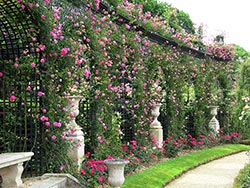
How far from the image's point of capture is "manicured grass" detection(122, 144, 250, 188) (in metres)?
6.23

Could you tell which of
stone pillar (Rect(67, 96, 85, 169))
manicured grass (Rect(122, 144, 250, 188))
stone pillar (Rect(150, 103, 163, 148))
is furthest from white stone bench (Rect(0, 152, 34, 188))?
stone pillar (Rect(150, 103, 163, 148))

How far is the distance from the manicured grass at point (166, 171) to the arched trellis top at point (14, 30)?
8.42 ft

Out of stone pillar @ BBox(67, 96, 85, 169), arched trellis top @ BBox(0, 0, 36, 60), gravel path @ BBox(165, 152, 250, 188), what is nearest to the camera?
arched trellis top @ BBox(0, 0, 36, 60)

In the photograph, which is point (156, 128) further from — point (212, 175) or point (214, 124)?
point (214, 124)

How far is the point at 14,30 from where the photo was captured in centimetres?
541

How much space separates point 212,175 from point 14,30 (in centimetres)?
447

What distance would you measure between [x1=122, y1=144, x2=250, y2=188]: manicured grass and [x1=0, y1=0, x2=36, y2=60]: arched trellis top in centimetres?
257

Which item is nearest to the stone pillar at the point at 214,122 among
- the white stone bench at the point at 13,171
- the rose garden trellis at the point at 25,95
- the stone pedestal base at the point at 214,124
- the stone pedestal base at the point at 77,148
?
the stone pedestal base at the point at 214,124

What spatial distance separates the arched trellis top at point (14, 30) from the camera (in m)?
5.18

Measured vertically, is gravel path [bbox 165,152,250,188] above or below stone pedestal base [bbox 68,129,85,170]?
below

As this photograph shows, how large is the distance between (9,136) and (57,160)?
2.46ft

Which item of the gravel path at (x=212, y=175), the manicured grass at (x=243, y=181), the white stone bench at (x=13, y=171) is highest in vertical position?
the white stone bench at (x=13, y=171)

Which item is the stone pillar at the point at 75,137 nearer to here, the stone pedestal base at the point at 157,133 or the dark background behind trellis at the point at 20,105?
the dark background behind trellis at the point at 20,105

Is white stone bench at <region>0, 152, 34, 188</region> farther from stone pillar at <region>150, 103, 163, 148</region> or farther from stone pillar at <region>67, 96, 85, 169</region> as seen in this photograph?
stone pillar at <region>150, 103, 163, 148</region>
